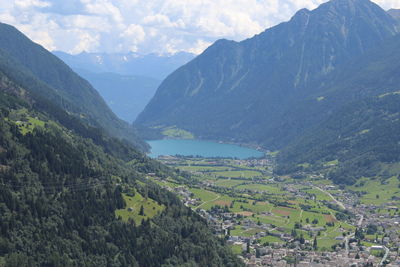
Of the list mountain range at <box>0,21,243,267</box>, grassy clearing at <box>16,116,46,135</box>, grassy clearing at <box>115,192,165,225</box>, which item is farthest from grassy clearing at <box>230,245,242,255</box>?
grassy clearing at <box>16,116,46,135</box>

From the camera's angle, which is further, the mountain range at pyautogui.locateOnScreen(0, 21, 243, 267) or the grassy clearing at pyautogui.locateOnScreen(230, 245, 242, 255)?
the grassy clearing at pyautogui.locateOnScreen(230, 245, 242, 255)

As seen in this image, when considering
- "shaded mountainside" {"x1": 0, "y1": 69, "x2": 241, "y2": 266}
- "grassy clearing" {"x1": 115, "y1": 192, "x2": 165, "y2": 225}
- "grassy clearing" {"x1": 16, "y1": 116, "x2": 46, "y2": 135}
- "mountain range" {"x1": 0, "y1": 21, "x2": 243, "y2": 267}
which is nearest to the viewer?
"shaded mountainside" {"x1": 0, "y1": 69, "x2": 241, "y2": 266}

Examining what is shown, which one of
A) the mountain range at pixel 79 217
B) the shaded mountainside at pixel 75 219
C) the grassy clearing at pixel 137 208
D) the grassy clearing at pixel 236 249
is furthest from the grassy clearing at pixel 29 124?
the grassy clearing at pixel 236 249

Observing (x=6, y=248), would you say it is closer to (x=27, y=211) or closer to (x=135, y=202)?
(x=27, y=211)

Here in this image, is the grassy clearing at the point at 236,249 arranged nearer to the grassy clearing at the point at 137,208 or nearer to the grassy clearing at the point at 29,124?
the grassy clearing at the point at 137,208

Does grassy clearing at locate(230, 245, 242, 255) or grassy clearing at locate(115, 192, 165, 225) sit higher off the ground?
grassy clearing at locate(115, 192, 165, 225)

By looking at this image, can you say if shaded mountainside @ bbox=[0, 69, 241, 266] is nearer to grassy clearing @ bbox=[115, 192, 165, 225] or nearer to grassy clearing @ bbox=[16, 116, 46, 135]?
grassy clearing @ bbox=[16, 116, 46, 135]

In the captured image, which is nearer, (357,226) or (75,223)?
(75,223)

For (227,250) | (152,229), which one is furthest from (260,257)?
(152,229)
